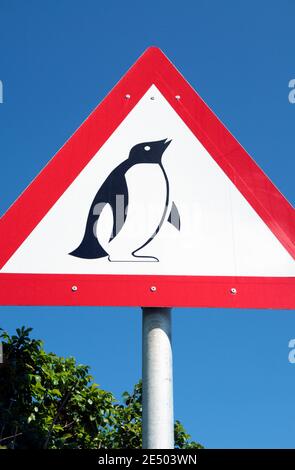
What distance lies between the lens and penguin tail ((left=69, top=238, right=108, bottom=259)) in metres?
1.93

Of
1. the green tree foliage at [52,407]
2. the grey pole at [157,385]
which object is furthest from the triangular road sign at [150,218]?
the green tree foliage at [52,407]

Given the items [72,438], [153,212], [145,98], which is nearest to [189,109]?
[145,98]

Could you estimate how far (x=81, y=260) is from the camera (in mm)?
1931

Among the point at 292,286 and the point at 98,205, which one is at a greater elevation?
the point at 98,205

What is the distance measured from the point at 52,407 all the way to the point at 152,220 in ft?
11.2

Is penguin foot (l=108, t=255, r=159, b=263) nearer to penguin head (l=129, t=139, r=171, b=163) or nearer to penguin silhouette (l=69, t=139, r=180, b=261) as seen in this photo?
penguin silhouette (l=69, t=139, r=180, b=261)

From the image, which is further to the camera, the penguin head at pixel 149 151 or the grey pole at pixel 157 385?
the penguin head at pixel 149 151

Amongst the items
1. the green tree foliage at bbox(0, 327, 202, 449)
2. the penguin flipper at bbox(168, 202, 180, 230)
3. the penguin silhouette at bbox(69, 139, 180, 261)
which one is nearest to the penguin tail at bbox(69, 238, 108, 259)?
the penguin silhouette at bbox(69, 139, 180, 261)

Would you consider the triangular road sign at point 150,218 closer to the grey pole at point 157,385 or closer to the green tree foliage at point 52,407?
the grey pole at point 157,385

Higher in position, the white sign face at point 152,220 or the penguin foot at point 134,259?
the white sign face at point 152,220

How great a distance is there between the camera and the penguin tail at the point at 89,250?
193 cm

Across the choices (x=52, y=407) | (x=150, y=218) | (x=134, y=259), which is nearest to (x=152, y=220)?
(x=150, y=218)

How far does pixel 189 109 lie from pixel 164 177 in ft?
0.83
